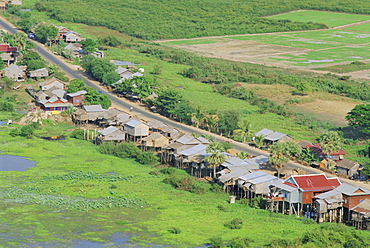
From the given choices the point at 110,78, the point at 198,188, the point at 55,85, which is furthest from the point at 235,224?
the point at 110,78

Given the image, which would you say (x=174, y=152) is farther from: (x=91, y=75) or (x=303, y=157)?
(x=91, y=75)

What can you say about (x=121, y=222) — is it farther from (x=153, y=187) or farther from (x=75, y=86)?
(x=75, y=86)

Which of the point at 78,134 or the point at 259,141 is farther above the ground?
the point at 259,141

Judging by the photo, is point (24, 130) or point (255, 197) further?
point (24, 130)

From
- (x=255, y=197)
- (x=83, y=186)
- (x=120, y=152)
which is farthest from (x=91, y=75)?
(x=255, y=197)

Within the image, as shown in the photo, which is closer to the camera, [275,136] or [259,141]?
[259,141]

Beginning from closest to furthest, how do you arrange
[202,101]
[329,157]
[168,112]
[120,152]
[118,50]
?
[329,157] < [120,152] < [168,112] < [202,101] < [118,50]

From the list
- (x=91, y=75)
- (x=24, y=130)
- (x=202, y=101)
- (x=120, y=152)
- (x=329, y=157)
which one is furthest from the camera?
(x=91, y=75)
